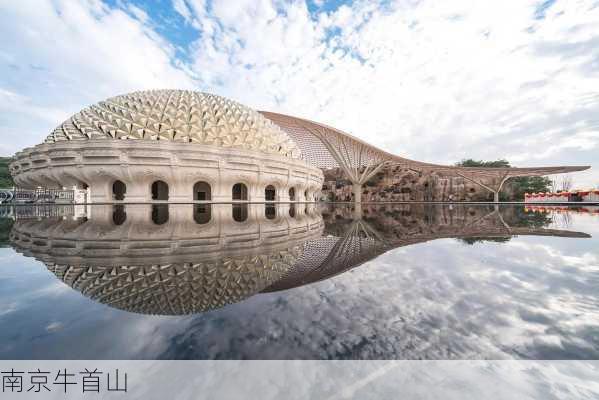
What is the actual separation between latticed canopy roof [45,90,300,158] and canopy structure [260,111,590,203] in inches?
483

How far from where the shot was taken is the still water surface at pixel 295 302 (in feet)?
6.02

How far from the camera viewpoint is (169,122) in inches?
1013

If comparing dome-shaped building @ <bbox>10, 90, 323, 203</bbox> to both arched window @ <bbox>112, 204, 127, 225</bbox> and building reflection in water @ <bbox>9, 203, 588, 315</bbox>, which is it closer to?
arched window @ <bbox>112, 204, 127, 225</bbox>

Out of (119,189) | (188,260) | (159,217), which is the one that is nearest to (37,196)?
(119,189)

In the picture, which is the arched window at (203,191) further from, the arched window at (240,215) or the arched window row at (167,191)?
the arched window at (240,215)

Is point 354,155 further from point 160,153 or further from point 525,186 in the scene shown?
point 525,186

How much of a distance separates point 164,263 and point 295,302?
2488 millimetres

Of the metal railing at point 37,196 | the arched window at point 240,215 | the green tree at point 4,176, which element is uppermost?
the green tree at point 4,176

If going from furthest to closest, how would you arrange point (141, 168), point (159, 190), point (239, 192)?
point (239, 192), point (159, 190), point (141, 168)

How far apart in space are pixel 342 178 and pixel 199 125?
42.3m

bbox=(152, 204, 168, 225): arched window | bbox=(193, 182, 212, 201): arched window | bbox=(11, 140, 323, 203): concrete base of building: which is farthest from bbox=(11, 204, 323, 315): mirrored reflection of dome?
bbox=(193, 182, 212, 201): arched window

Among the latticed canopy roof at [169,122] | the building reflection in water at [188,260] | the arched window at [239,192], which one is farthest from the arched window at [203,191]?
the building reflection in water at [188,260]

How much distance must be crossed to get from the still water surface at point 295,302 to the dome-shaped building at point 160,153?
1911cm

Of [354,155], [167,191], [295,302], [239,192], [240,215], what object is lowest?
[295,302]
